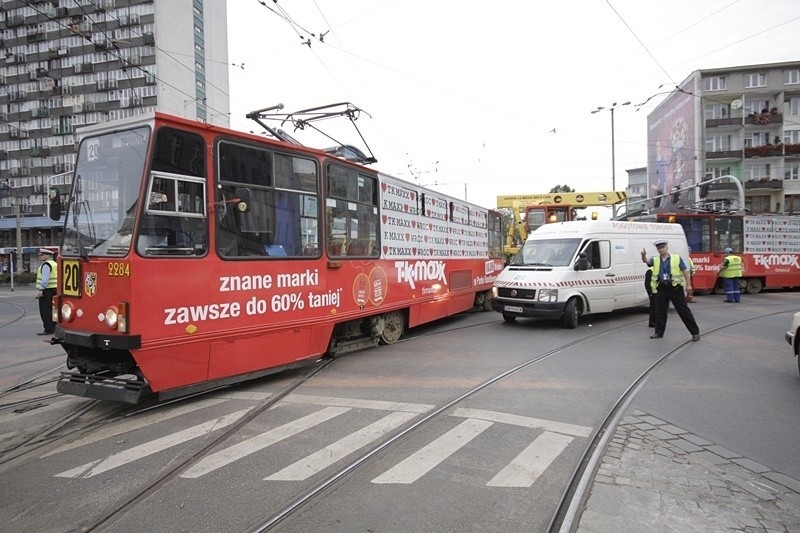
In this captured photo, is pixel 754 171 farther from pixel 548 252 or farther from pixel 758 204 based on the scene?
pixel 548 252

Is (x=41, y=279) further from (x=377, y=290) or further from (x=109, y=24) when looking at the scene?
(x=109, y=24)

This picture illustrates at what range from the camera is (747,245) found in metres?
18.8

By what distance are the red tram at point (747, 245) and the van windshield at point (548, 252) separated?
8.72m

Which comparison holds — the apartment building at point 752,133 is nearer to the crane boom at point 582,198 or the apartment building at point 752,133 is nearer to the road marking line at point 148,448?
the crane boom at point 582,198

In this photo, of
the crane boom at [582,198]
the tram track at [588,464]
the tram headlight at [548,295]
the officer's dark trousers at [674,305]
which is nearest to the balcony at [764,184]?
the crane boom at [582,198]

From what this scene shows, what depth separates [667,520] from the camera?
9.82 feet

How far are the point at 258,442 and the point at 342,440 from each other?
0.75 metres

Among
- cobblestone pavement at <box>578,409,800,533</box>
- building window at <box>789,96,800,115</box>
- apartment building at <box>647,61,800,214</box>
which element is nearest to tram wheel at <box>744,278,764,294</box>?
cobblestone pavement at <box>578,409,800,533</box>

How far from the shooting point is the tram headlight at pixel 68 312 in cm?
507

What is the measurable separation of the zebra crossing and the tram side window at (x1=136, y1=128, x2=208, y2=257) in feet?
5.89

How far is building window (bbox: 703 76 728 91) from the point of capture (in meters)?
47.2

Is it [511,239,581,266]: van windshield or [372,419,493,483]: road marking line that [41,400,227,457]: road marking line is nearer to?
[372,419,493,483]: road marking line

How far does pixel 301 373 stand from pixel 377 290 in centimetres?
212

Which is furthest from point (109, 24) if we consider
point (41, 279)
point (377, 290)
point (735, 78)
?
point (735, 78)
